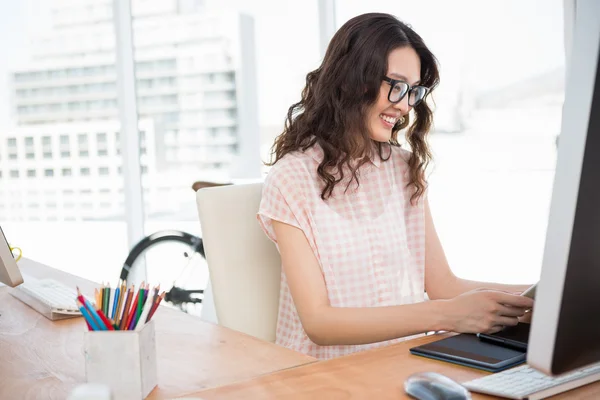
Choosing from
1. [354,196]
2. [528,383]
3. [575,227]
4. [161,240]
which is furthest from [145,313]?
[161,240]

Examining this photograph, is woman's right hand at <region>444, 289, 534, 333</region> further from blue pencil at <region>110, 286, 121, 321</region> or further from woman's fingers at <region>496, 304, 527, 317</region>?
blue pencil at <region>110, 286, 121, 321</region>

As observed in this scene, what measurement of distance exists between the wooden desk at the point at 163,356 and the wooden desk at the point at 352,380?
0.30ft

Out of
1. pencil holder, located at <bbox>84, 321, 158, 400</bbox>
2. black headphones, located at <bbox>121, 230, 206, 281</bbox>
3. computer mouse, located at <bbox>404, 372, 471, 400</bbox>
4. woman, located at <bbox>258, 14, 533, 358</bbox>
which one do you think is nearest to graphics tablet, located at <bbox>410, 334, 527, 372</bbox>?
computer mouse, located at <bbox>404, 372, 471, 400</bbox>

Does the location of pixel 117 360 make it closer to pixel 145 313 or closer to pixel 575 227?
pixel 145 313

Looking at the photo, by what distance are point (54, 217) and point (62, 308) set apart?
120 inches

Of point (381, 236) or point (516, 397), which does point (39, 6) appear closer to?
point (381, 236)

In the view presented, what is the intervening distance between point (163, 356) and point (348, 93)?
0.70m

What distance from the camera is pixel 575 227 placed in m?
0.57

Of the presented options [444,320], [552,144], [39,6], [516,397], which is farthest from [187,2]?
[516,397]

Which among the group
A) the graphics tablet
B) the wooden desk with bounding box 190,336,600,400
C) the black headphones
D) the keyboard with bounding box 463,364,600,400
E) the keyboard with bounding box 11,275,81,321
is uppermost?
the keyboard with bounding box 463,364,600,400

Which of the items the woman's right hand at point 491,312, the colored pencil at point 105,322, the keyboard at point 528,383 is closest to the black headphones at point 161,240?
the woman's right hand at point 491,312

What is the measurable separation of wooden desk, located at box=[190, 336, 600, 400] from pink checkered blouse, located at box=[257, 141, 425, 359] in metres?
0.44

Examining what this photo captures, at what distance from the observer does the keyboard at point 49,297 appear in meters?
1.49

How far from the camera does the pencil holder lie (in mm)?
955
